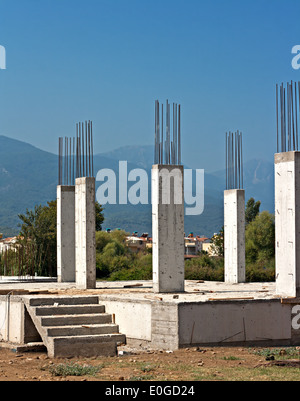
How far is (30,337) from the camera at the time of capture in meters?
13.5

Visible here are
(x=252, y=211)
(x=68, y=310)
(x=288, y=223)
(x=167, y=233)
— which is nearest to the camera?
(x=288, y=223)

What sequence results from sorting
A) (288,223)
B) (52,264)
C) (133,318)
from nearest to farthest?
(133,318), (288,223), (52,264)

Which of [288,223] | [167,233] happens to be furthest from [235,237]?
[288,223]

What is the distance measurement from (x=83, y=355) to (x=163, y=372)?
8.01 ft

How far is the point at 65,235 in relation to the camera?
2072 cm

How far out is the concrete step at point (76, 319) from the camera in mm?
12953

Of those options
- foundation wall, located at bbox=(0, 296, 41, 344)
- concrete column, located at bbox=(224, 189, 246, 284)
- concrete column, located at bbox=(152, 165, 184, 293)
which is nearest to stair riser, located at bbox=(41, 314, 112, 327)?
foundation wall, located at bbox=(0, 296, 41, 344)

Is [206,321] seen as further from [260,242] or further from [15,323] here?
[260,242]

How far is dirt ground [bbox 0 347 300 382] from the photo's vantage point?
995 cm

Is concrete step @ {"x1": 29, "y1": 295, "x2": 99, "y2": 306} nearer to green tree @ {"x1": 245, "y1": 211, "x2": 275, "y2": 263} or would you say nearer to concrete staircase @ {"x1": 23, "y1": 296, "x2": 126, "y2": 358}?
concrete staircase @ {"x1": 23, "y1": 296, "x2": 126, "y2": 358}

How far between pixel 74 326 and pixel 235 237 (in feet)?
28.3

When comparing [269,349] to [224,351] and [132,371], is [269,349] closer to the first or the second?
[224,351]

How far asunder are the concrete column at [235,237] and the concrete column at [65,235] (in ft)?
14.7

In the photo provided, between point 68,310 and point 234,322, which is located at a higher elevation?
point 68,310
